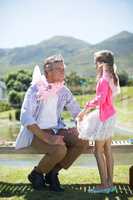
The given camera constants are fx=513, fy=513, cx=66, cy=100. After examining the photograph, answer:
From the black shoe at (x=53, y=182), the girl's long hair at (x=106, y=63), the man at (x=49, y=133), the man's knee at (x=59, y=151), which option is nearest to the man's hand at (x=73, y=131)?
the man at (x=49, y=133)

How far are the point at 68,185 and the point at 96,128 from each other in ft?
2.06

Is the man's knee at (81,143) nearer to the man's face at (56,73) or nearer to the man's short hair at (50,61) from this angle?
the man's face at (56,73)

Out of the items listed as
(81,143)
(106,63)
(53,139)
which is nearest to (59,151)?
(53,139)

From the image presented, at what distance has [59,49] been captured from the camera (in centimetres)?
19600

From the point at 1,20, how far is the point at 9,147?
340 feet

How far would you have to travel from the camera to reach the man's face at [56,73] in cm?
379

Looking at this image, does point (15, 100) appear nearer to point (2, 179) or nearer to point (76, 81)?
point (76, 81)

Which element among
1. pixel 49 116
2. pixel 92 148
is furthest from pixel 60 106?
pixel 92 148

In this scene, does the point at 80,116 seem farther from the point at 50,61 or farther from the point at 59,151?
the point at 50,61

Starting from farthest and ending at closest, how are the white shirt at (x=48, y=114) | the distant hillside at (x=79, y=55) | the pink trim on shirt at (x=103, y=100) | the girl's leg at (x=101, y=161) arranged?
the distant hillside at (x=79, y=55) < the white shirt at (x=48, y=114) < the girl's leg at (x=101, y=161) < the pink trim on shirt at (x=103, y=100)

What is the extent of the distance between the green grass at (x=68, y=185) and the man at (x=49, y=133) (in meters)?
0.13

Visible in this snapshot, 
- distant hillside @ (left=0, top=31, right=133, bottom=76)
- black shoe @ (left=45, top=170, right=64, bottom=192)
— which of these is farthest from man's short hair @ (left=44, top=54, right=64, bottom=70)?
distant hillside @ (left=0, top=31, right=133, bottom=76)

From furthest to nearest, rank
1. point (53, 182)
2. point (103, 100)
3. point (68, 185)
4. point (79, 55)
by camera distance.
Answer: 1. point (79, 55)
2. point (68, 185)
3. point (53, 182)
4. point (103, 100)

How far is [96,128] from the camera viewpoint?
3721 millimetres
